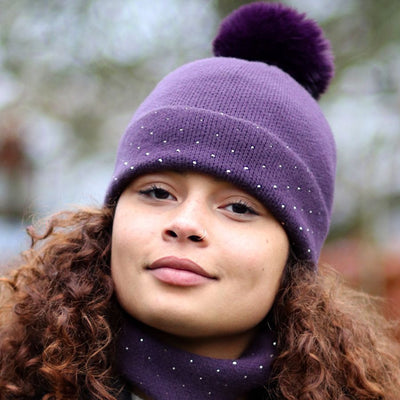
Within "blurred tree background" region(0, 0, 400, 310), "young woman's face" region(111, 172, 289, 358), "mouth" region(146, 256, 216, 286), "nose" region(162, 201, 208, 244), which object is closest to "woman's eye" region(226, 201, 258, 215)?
"young woman's face" region(111, 172, 289, 358)

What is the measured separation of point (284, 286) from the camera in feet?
7.57

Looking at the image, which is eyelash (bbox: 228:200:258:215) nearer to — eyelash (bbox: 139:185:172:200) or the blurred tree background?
eyelash (bbox: 139:185:172:200)

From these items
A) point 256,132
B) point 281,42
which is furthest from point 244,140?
point 281,42

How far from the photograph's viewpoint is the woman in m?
2.06

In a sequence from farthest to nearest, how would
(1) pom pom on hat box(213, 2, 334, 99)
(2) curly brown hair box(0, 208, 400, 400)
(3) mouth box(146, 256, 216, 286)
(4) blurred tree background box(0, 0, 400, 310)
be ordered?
(4) blurred tree background box(0, 0, 400, 310) < (1) pom pom on hat box(213, 2, 334, 99) < (2) curly brown hair box(0, 208, 400, 400) < (3) mouth box(146, 256, 216, 286)

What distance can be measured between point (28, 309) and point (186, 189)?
2.21ft

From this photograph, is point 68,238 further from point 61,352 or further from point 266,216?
point 266,216

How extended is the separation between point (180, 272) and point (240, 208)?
0.32m

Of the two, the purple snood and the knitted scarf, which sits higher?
the purple snood

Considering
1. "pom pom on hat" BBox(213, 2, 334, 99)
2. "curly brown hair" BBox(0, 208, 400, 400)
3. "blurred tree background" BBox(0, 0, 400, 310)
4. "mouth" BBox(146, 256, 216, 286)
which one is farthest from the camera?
"blurred tree background" BBox(0, 0, 400, 310)

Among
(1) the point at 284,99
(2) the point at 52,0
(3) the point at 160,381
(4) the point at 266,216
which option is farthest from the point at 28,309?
(2) the point at 52,0

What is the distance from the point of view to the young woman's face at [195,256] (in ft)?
6.62

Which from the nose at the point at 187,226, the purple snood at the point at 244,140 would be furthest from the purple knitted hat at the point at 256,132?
the nose at the point at 187,226

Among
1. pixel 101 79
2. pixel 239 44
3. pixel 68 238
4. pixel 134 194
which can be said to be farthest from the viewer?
pixel 101 79
